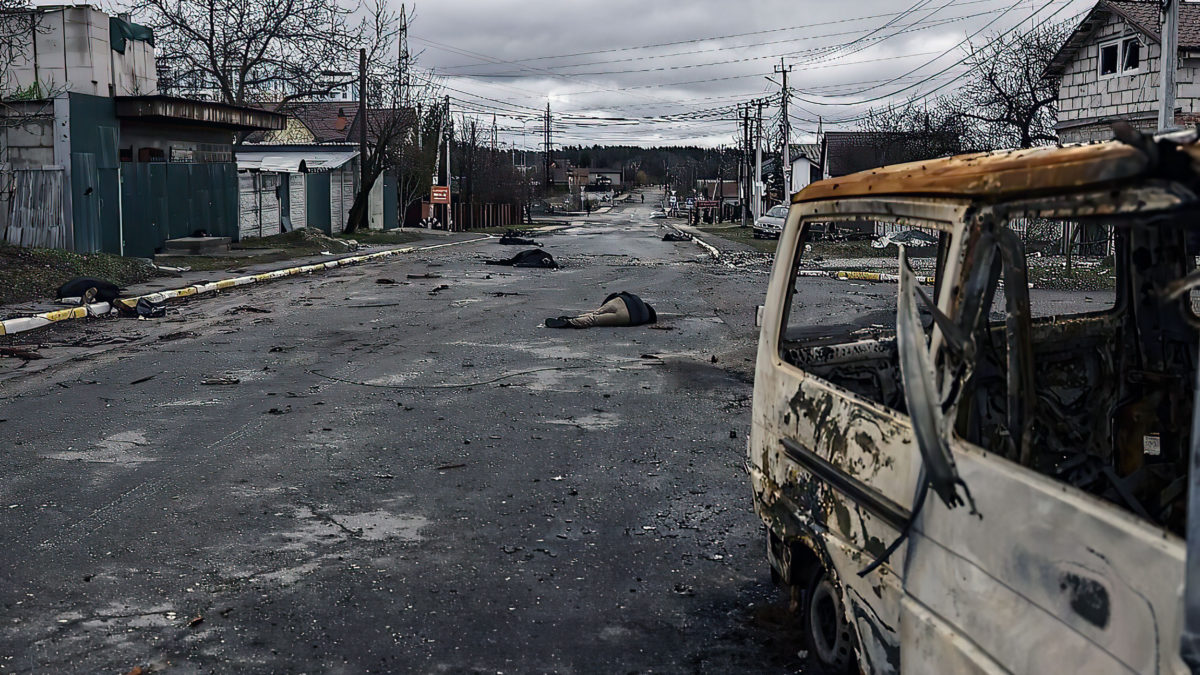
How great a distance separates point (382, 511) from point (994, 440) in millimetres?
3545

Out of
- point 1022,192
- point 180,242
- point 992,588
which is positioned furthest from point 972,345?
point 180,242

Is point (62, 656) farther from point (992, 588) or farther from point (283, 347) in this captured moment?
point (283, 347)

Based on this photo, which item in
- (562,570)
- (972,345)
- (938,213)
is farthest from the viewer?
(562,570)

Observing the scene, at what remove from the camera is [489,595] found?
4.73 meters

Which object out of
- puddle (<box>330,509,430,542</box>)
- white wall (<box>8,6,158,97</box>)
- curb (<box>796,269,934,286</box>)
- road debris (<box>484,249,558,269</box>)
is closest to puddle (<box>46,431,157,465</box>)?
puddle (<box>330,509,430,542</box>)

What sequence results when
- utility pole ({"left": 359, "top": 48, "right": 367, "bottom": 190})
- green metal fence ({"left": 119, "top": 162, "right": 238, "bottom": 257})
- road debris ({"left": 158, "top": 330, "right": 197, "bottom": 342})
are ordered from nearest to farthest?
road debris ({"left": 158, "top": 330, "right": 197, "bottom": 342})
green metal fence ({"left": 119, "top": 162, "right": 238, "bottom": 257})
utility pole ({"left": 359, "top": 48, "right": 367, "bottom": 190})

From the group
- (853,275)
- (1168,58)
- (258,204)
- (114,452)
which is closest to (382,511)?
(114,452)

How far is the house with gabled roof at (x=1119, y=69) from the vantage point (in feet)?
96.3

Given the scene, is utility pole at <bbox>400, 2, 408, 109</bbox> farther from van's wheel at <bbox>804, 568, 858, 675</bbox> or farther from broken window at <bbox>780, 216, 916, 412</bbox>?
van's wheel at <bbox>804, 568, 858, 675</bbox>

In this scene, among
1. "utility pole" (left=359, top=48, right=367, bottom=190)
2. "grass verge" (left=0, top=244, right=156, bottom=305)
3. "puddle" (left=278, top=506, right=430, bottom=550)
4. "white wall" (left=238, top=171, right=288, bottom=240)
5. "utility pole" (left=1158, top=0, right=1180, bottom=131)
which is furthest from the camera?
"utility pole" (left=359, top=48, right=367, bottom=190)

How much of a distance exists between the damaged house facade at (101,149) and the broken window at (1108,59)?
24532mm

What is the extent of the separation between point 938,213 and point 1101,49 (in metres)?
33.5

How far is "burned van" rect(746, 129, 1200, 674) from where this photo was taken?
6.92ft

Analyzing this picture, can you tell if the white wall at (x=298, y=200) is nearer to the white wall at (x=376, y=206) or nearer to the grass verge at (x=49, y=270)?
the white wall at (x=376, y=206)
